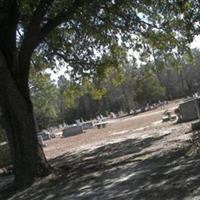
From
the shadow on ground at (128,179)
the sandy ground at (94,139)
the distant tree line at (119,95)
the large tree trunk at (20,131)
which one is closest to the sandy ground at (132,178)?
the shadow on ground at (128,179)

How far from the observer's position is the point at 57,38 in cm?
1912

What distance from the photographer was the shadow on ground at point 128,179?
8.80 meters

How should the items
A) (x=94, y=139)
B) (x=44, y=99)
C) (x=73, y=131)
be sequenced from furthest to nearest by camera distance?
(x=44, y=99)
(x=73, y=131)
(x=94, y=139)

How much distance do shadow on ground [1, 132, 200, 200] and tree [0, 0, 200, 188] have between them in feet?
4.35

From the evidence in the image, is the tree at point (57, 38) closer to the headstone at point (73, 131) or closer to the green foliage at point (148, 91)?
the headstone at point (73, 131)

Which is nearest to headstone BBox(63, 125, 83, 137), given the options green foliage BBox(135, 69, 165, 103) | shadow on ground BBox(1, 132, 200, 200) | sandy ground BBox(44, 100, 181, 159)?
sandy ground BBox(44, 100, 181, 159)

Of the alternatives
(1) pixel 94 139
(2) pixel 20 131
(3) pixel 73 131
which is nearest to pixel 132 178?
(2) pixel 20 131

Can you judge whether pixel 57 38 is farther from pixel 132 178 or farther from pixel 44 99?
pixel 44 99

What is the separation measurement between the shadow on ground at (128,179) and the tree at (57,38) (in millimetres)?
1324

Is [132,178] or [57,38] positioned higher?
[57,38]

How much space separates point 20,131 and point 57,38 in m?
6.13

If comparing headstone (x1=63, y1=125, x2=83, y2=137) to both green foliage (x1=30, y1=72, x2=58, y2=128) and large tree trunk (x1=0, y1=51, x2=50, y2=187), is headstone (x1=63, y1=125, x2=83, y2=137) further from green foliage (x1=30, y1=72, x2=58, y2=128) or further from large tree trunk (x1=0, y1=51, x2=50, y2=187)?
large tree trunk (x1=0, y1=51, x2=50, y2=187)

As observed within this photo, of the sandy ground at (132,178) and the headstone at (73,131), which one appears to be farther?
the headstone at (73,131)

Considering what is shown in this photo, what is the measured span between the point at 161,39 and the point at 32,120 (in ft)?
25.9
